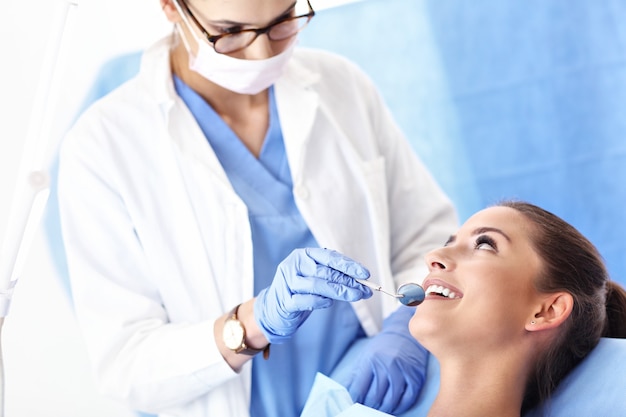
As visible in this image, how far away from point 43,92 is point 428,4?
1.68m

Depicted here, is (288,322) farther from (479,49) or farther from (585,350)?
(479,49)

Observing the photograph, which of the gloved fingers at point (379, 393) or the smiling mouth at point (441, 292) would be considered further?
the gloved fingers at point (379, 393)

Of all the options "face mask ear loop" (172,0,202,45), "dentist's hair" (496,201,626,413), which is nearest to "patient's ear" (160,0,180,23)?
"face mask ear loop" (172,0,202,45)

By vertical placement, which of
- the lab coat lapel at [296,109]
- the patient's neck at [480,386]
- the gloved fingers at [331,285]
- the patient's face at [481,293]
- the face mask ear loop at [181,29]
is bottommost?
the patient's neck at [480,386]

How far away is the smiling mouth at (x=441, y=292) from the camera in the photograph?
58.4 inches

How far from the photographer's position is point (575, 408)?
150 cm

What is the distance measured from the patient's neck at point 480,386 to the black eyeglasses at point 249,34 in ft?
2.32

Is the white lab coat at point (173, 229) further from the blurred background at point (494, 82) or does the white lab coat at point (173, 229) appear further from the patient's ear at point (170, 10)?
the blurred background at point (494, 82)

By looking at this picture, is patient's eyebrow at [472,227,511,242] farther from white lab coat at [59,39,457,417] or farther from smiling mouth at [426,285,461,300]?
white lab coat at [59,39,457,417]

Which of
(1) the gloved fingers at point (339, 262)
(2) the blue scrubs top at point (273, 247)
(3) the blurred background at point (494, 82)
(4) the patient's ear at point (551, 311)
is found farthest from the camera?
(3) the blurred background at point (494, 82)

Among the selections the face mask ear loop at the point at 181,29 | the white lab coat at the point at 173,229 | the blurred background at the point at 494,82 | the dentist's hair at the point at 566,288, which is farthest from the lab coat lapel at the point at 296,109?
the blurred background at the point at 494,82

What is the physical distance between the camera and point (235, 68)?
164 cm

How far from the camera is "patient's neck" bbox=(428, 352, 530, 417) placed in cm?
148

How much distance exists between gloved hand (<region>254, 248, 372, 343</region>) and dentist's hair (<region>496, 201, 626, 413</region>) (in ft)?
1.15
